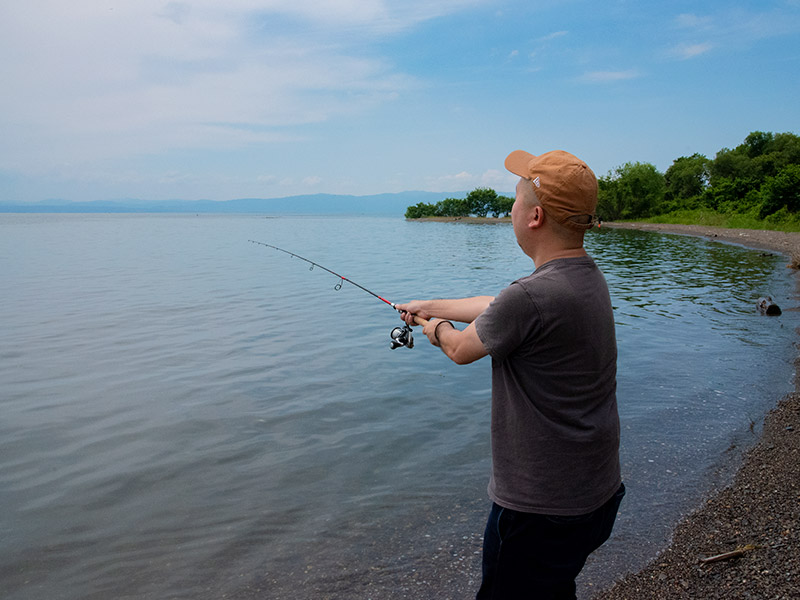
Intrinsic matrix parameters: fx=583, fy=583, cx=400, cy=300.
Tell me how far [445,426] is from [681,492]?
324cm

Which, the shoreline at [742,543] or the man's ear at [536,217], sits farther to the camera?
the shoreline at [742,543]

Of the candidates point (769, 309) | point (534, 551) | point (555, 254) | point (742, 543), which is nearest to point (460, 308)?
point (555, 254)

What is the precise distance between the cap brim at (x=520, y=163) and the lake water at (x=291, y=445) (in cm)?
352

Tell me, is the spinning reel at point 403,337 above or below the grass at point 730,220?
above

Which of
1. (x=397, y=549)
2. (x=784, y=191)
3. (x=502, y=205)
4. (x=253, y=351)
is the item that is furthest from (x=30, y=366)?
(x=502, y=205)

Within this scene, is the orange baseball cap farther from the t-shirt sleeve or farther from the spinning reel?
the spinning reel

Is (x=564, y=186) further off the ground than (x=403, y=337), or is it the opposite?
(x=564, y=186)

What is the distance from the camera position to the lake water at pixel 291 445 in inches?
200

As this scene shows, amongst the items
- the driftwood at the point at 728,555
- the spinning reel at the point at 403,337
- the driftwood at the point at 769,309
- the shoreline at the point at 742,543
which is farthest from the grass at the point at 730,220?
the spinning reel at the point at 403,337

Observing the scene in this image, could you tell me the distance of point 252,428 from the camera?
26.9 feet

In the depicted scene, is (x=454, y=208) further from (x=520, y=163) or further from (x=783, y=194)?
(x=520, y=163)

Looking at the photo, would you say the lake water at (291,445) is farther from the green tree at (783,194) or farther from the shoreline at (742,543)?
the green tree at (783,194)

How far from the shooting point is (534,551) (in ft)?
7.37

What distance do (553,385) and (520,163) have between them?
91 centimetres
